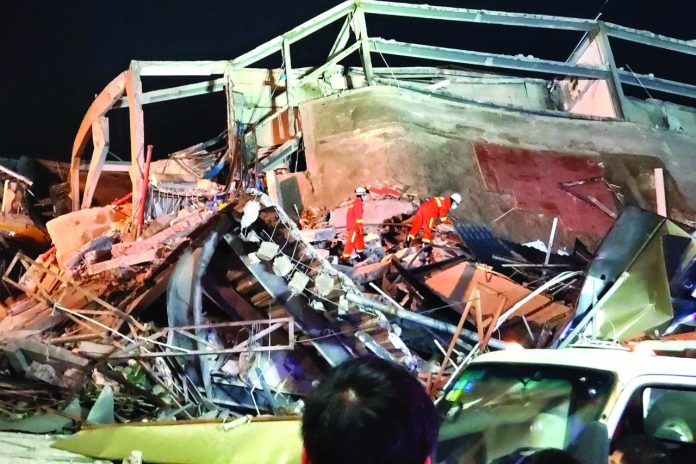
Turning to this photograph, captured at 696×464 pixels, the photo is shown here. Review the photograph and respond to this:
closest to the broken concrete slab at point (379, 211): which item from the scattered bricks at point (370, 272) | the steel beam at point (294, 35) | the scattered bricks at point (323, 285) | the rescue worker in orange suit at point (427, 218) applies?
the rescue worker in orange suit at point (427, 218)

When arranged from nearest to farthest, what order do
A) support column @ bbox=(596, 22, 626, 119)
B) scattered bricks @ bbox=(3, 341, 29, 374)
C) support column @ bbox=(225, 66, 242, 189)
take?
scattered bricks @ bbox=(3, 341, 29, 374)
support column @ bbox=(225, 66, 242, 189)
support column @ bbox=(596, 22, 626, 119)

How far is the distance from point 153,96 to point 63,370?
8963mm

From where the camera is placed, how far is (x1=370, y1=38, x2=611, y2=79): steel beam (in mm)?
14531

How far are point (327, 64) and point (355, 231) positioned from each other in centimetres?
656

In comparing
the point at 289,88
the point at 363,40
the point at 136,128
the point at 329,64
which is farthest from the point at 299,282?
the point at 329,64

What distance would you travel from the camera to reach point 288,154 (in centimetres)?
1359

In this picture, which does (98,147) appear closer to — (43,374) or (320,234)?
(320,234)

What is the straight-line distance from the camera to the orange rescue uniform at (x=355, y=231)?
9680 mm

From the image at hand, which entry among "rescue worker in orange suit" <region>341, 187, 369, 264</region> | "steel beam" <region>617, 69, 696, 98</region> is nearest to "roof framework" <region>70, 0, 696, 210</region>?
"steel beam" <region>617, 69, 696, 98</region>

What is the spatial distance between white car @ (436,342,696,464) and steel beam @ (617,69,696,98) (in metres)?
16.1

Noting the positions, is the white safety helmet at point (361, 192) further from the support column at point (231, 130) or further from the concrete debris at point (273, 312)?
the support column at point (231, 130)

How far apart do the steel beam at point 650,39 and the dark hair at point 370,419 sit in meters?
17.5

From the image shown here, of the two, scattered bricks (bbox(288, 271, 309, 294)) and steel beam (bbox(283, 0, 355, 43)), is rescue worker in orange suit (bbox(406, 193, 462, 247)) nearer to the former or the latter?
scattered bricks (bbox(288, 271, 309, 294))

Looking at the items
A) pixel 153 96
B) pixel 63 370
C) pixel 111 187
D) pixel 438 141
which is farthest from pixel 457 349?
pixel 111 187
